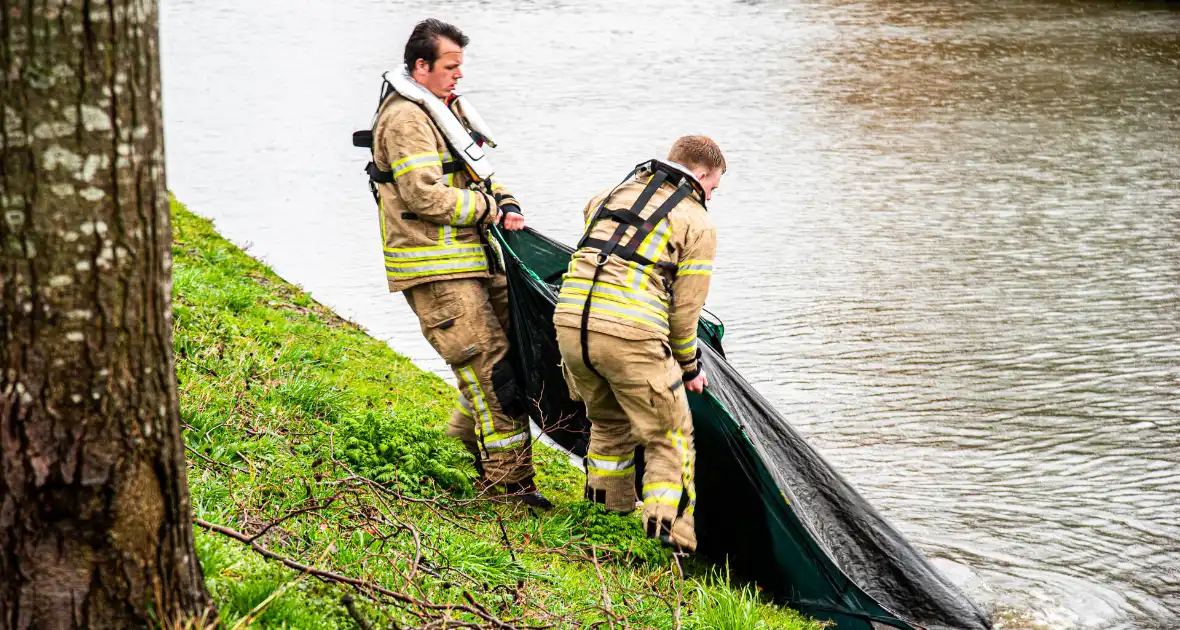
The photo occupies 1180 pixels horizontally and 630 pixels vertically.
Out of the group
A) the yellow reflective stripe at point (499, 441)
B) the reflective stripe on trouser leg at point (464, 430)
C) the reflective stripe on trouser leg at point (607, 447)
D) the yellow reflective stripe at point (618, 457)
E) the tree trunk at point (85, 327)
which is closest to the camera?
the tree trunk at point (85, 327)

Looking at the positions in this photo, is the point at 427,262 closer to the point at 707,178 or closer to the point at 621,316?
the point at 621,316

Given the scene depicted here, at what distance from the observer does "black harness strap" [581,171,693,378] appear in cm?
452

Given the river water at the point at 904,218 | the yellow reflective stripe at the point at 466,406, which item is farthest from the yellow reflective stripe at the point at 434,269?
the river water at the point at 904,218

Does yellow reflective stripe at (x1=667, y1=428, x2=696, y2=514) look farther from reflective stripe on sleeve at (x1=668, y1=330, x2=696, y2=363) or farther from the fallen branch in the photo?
the fallen branch

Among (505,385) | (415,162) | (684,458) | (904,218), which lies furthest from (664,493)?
(904,218)

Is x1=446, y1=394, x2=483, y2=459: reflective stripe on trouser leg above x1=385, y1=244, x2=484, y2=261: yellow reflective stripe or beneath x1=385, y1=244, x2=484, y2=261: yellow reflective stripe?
beneath

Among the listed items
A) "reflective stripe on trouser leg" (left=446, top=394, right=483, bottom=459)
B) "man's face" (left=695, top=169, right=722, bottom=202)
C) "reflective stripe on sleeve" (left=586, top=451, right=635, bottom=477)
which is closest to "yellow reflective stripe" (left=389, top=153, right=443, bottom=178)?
"man's face" (left=695, top=169, right=722, bottom=202)

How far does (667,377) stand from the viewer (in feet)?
15.0

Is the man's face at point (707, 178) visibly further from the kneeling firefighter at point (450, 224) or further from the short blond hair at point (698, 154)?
the kneeling firefighter at point (450, 224)

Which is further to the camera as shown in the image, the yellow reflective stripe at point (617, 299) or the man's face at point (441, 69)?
the man's face at point (441, 69)

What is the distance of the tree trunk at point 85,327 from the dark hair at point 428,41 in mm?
2459

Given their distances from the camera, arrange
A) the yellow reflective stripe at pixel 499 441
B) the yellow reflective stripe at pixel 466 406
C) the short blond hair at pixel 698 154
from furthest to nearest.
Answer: the yellow reflective stripe at pixel 466 406 < the yellow reflective stripe at pixel 499 441 < the short blond hair at pixel 698 154

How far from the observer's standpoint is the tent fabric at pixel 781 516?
4.63m

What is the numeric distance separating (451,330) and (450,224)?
46cm
